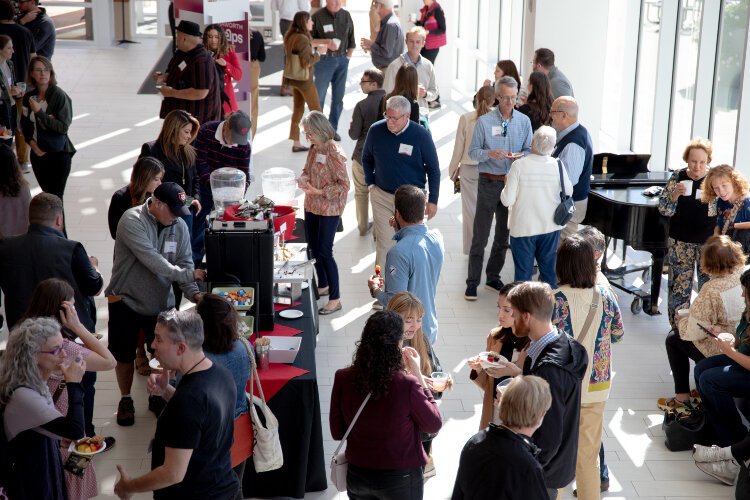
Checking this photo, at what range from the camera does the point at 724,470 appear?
5.35 m

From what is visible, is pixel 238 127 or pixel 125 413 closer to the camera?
pixel 125 413

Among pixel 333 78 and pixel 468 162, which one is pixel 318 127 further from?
pixel 333 78

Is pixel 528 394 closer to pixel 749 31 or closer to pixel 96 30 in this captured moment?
pixel 749 31

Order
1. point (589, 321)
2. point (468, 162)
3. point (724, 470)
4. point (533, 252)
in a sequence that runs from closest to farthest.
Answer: point (589, 321) < point (724, 470) < point (533, 252) < point (468, 162)

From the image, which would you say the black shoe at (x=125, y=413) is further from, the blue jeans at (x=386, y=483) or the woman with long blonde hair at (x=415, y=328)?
the blue jeans at (x=386, y=483)

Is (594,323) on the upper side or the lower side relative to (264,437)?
upper

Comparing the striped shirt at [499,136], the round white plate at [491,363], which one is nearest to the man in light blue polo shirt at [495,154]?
the striped shirt at [499,136]

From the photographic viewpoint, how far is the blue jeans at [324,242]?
7.13 metres

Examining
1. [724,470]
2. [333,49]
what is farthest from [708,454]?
[333,49]

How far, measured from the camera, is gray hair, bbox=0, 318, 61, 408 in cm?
379

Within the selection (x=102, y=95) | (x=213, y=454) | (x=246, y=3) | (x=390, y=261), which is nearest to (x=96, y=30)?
(x=102, y=95)

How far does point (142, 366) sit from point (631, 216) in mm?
3760

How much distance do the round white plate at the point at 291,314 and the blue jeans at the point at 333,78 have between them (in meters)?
7.49

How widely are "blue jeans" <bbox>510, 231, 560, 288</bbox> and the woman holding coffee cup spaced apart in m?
0.84
